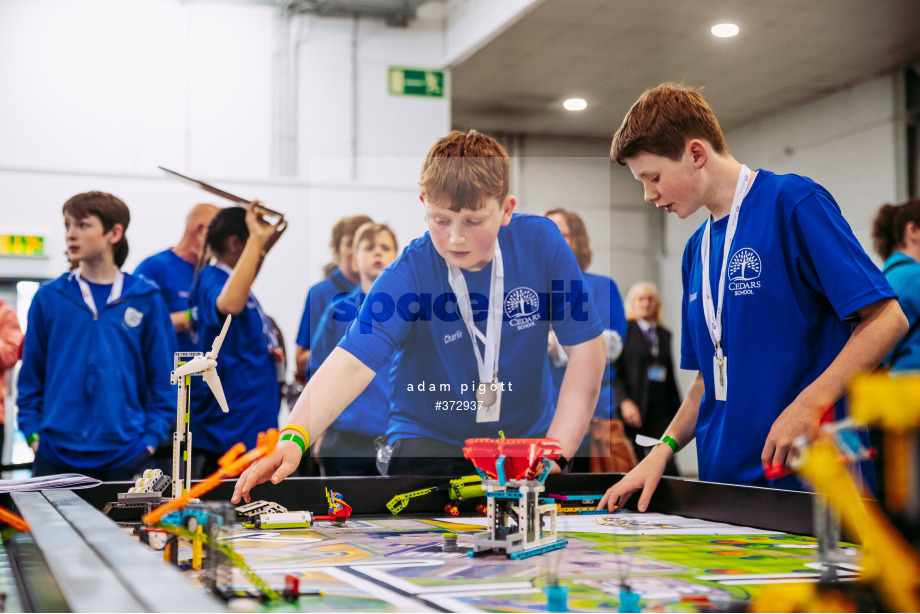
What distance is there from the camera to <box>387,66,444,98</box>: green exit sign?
227 inches

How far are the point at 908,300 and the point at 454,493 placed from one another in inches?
82.7

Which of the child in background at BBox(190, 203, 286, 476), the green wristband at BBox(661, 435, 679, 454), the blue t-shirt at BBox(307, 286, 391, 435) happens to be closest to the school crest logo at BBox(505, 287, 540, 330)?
the blue t-shirt at BBox(307, 286, 391, 435)

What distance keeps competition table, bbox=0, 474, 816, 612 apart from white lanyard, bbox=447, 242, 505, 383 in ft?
1.34

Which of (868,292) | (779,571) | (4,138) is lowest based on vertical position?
(779,571)

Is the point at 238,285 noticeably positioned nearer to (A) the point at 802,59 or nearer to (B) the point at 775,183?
(B) the point at 775,183

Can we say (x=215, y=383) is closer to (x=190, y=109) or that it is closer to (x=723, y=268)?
(x=723, y=268)

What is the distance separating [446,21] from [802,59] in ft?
8.46

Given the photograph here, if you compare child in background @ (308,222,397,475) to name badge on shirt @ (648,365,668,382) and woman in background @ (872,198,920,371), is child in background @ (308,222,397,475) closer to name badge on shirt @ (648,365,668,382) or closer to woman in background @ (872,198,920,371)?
woman in background @ (872,198,920,371)

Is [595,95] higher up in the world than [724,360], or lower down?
higher up

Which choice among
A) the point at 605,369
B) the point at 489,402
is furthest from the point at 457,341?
the point at 605,369

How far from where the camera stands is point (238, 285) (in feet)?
13.9

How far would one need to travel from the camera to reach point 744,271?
2.00m

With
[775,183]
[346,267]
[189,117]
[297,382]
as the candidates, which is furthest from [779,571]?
[189,117]

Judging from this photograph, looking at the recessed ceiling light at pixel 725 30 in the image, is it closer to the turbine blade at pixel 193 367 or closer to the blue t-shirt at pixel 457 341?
the blue t-shirt at pixel 457 341
